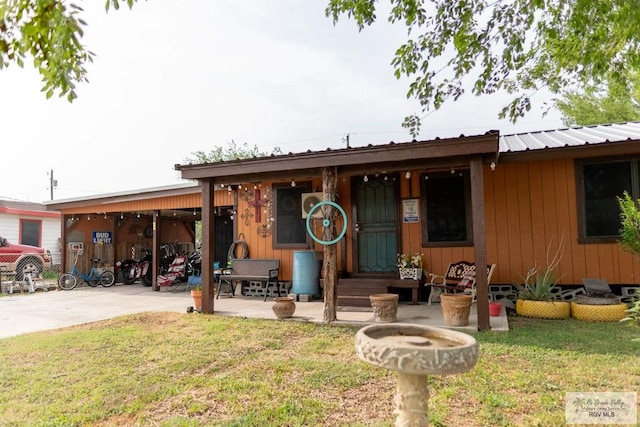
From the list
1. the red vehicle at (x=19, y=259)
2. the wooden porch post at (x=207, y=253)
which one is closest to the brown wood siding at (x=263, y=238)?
the wooden porch post at (x=207, y=253)

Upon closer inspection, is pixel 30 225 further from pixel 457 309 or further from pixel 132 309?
pixel 457 309

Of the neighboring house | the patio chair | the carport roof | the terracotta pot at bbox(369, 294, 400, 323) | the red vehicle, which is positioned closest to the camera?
the terracotta pot at bbox(369, 294, 400, 323)

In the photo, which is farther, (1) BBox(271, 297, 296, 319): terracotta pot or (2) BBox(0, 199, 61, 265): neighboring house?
(2) BBox(0, 199, 61, 265): neighboring house

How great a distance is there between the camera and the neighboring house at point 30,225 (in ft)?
38.9

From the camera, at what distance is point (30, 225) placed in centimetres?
1270

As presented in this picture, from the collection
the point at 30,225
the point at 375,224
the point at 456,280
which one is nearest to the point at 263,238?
the point at 375,224

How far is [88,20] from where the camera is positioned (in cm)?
222

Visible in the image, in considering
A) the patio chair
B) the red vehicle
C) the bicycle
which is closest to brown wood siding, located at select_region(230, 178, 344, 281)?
the patio chair

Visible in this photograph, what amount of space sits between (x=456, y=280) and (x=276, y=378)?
12.0ft

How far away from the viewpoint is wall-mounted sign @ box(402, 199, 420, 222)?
657cm

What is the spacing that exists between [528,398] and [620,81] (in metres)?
4.63

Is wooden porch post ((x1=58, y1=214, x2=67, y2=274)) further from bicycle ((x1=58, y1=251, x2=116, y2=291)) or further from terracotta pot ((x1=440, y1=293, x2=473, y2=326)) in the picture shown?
terracotta pot ((x1=440, y1=293, x2=473, y2=326))

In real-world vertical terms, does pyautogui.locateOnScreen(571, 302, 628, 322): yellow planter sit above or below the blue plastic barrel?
below

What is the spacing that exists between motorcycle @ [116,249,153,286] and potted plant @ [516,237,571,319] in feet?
30.5
